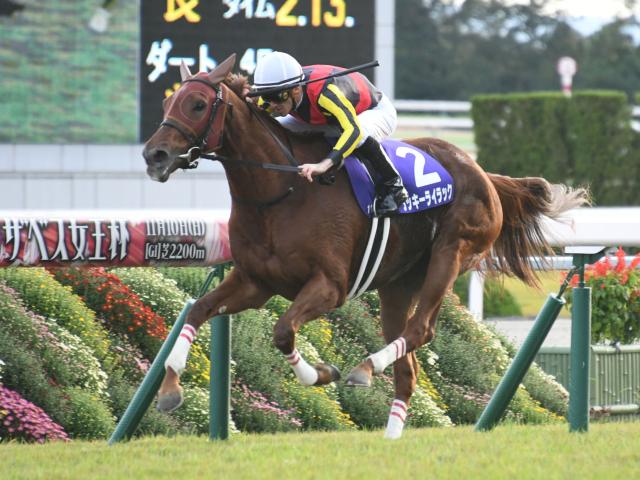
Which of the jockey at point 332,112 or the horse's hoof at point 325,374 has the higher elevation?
the jockey at point 332,112

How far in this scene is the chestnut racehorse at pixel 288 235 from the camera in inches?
223

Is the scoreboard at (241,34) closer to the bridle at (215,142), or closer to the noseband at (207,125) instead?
the bridle at (215,142)

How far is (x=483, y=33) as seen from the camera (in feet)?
178

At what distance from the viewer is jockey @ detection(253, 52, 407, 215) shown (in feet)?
19.1

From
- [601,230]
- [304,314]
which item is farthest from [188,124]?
[601,230]

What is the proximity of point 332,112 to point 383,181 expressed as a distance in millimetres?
407

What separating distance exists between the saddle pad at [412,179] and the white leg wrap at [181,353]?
2.99 ft

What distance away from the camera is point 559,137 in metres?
23.3

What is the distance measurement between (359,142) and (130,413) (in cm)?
159

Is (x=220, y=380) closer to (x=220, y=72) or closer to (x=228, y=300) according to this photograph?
(x=228, y=300)

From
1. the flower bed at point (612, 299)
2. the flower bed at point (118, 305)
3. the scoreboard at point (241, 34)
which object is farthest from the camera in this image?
the scoreboard at point (241, 34)

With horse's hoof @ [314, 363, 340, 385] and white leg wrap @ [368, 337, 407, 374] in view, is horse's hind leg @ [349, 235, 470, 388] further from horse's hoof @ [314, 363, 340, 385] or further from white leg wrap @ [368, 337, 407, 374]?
horse's hoof @ [314, 363, 340, 385]

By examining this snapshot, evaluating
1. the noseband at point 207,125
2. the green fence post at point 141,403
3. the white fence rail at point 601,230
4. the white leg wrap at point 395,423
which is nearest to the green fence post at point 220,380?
the green fence post at point 141,403

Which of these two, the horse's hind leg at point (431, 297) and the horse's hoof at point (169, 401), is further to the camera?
the horse's hind leg at point (431, 297)
